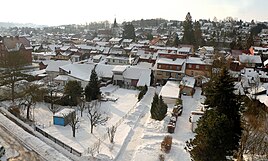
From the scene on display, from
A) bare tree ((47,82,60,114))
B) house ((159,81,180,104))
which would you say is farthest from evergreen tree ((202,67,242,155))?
bare tree ((47,82,60,114))

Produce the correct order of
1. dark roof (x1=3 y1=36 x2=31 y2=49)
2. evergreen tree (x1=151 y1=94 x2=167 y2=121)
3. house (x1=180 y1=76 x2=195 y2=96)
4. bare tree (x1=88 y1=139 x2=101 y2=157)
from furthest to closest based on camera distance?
1. dark roof (x1=3 y1=36 x2=31 y2=49)
2. house (x1=180 y1=76 x2=195 y2=96)
3. evergreen tree (x1=151 y1=94 x2=167 y2=121)
4. bare tree (x1=88 y1=139 x2=101 y2=157)

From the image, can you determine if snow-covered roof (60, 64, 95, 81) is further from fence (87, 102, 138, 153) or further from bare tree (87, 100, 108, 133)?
fence (87, 102, 138, 153)

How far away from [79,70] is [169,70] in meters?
14.0

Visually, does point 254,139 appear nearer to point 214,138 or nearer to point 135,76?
point 214,138

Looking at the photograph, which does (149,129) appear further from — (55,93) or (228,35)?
(228,35)

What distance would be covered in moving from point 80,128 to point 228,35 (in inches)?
3312

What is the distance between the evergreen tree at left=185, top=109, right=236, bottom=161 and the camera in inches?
531

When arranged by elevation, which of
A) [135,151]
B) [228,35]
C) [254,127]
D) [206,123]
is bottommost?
[135,151]

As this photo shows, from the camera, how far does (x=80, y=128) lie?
24859 mm

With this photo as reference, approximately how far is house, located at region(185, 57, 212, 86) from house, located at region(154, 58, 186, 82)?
1.06m

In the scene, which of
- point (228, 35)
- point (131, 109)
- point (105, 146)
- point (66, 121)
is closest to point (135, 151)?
point (105, 146)

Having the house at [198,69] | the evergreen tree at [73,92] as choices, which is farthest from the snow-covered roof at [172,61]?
the evergreen tree at [73,92]

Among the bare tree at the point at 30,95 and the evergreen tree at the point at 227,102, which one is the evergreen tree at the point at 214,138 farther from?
the bare tree at the point at 30,95

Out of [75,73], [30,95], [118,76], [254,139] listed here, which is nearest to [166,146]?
[254,139]
